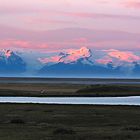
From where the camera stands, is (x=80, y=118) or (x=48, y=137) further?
(x=80, y=118)

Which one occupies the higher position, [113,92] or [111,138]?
[111,138]

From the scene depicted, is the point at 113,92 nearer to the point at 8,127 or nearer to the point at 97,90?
the point at 97,90

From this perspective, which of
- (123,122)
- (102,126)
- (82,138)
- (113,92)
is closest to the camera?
(82,138)

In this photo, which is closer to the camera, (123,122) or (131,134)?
(131,134)

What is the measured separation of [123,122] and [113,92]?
2830 inches

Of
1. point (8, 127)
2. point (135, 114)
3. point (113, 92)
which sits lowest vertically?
point (113, 92)

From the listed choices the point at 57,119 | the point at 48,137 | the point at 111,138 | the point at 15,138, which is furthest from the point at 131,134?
the point at 57,119

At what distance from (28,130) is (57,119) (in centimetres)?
1087

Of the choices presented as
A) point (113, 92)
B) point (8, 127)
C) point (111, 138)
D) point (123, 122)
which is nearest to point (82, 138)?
point (111, 138)

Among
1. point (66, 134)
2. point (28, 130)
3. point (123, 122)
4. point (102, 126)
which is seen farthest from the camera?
point (123, 122)

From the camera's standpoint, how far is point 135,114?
2062 inches

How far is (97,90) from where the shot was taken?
383 ft

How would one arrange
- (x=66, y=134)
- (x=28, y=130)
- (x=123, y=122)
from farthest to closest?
(x=123, y=122) → (x=28, y=130) → (x=66, y=134)

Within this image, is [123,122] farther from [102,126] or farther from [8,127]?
[8,127]
